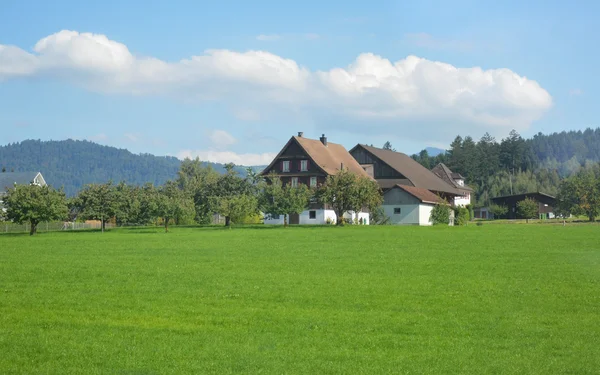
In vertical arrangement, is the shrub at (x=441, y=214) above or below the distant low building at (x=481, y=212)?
below

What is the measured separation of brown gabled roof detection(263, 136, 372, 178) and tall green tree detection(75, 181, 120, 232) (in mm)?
24226

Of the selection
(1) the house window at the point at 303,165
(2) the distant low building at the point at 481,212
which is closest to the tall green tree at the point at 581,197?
(2) the distant low building at the point at 481,212

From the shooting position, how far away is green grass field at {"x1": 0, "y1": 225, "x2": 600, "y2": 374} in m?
11.3

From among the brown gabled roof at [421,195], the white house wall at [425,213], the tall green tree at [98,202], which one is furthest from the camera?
the white house wall at [425,213]

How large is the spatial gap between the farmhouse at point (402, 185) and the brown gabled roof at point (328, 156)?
2202mm

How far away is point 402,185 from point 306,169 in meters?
12.4

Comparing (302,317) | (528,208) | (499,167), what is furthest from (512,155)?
(302,317)

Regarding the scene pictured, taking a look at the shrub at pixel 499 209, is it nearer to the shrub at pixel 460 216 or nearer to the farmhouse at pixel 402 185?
the farmhouse at pixel 402 185

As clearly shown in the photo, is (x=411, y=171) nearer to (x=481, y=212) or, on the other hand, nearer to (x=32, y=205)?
(x=481, y=212)

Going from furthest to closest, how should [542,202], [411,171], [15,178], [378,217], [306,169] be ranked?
1. [15,178]
2. [542,202]
3. [411,171]
4. [306,169]
5. [378,217]

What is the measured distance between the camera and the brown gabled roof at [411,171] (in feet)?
318

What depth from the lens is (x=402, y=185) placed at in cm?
8800

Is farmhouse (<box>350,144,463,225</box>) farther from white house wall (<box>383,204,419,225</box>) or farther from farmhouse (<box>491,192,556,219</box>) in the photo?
farmhouse (<box>491,192,556,219</box>)

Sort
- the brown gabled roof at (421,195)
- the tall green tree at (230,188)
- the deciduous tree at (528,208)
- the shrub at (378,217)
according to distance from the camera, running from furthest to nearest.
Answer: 1. the deciduous tree at (528,208)
2. the brown gabled roof at (421,195)
3. the tall green tree at (230,188)
4. the shrub at (378,217)
